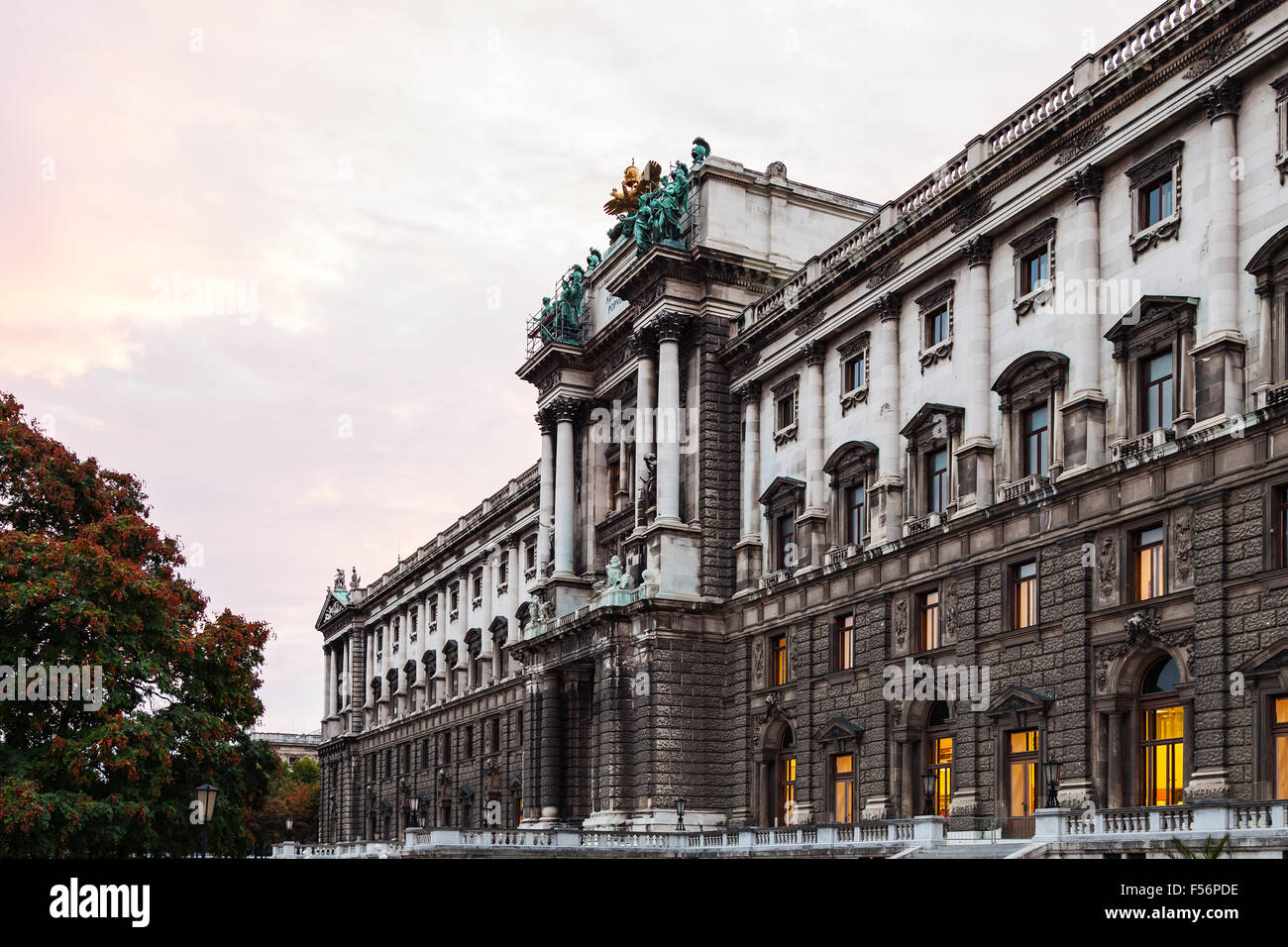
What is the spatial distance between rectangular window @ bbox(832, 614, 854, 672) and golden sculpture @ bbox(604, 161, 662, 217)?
24042 mm

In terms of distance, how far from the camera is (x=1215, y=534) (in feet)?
105

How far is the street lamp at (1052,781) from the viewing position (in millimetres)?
34969

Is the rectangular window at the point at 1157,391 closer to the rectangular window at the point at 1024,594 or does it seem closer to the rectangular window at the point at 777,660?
the rectangular window at the point at 1024,594

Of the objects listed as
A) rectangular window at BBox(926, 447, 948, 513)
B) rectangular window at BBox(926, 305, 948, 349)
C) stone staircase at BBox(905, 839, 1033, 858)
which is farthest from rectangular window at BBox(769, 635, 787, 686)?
stone staircase at BBox(905, 839, 1033, 858)

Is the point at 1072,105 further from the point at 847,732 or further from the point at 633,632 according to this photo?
the point at 633,632

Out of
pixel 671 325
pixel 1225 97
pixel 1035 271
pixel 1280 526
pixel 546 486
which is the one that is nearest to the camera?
pixel 1280 526

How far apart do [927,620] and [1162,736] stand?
997 centimetres

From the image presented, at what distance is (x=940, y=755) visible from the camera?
1673 inches

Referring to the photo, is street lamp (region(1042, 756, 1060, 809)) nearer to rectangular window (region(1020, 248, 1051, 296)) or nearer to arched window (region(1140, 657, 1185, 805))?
arched window (region(1140, 657, 1185, 805))

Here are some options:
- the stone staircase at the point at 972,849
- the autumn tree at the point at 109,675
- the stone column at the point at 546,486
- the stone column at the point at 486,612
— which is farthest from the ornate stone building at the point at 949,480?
the stone column at the point at 486,612

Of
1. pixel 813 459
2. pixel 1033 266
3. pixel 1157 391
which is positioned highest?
pixel 1033 266

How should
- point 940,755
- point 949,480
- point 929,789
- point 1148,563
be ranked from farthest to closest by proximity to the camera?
1. point 949,480
2. point 929,789
3. point 940,755
4. point 1148,563

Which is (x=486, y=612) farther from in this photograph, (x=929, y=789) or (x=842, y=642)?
(x=929, y=789)

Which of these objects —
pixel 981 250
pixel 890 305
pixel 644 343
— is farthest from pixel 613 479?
pixel 981 250
